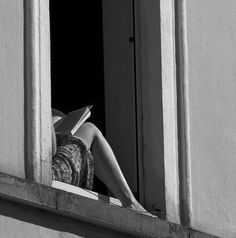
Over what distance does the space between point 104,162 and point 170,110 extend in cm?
59

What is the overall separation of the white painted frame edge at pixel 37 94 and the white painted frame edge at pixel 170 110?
3.90ft

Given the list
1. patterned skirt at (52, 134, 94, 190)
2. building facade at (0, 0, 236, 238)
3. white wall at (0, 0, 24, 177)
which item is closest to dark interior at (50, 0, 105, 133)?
building facade at (0, 0, 236, 238)

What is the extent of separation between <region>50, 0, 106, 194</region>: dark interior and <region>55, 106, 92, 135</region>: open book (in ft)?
2.69

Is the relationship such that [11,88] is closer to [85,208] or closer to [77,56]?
[85,208]

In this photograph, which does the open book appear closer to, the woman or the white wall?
the woman

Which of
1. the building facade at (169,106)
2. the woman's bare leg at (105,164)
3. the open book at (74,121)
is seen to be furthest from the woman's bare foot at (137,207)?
the open book at (74,121)

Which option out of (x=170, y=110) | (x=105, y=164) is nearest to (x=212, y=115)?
(x=170, y=110)

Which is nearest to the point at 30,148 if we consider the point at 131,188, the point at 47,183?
the point at 47,183

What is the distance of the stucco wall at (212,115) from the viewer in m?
19.8

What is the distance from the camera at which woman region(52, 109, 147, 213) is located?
19422mm

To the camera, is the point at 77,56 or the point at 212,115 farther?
the point at 77,56

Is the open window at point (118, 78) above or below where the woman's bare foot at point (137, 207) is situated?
above

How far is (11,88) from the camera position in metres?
18.5

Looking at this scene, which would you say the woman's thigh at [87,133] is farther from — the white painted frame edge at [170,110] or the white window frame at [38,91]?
the white window frame at [38,91]
